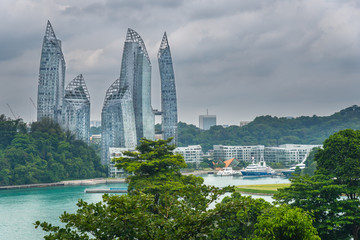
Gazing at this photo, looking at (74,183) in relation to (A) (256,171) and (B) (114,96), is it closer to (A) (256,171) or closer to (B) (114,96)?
(B) (114,96)

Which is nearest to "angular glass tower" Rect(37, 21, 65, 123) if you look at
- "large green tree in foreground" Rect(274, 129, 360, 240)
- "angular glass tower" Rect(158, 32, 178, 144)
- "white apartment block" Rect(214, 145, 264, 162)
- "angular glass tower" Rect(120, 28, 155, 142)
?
"angular glass tower" Rect(120, 28, 155, 142)

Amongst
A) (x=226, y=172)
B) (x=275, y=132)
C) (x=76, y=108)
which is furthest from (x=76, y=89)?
(x=275, y=132)

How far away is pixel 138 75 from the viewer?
111375 mm

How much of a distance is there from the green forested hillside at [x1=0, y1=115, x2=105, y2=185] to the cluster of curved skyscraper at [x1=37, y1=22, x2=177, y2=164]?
1029 cm

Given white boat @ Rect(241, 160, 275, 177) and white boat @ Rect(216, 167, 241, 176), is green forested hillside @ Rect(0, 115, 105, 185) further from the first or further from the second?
white boat @ Rect(241, 160, 275, 177)

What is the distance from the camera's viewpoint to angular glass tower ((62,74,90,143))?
10844 cm

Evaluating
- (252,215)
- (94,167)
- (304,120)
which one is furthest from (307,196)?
(304,120)

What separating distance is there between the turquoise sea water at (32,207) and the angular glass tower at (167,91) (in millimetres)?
43968

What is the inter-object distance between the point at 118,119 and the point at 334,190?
83300mm

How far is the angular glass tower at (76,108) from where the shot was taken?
108438 mm

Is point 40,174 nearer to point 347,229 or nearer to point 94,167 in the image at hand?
point 94,167

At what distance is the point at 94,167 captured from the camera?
94750 millimetres

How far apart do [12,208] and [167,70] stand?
70.6 m

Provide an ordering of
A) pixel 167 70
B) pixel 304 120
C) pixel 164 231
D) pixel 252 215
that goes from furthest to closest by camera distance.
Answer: pixel 304 120 → pixel 167 70 → pixel 252 215 → pixel 164 231
